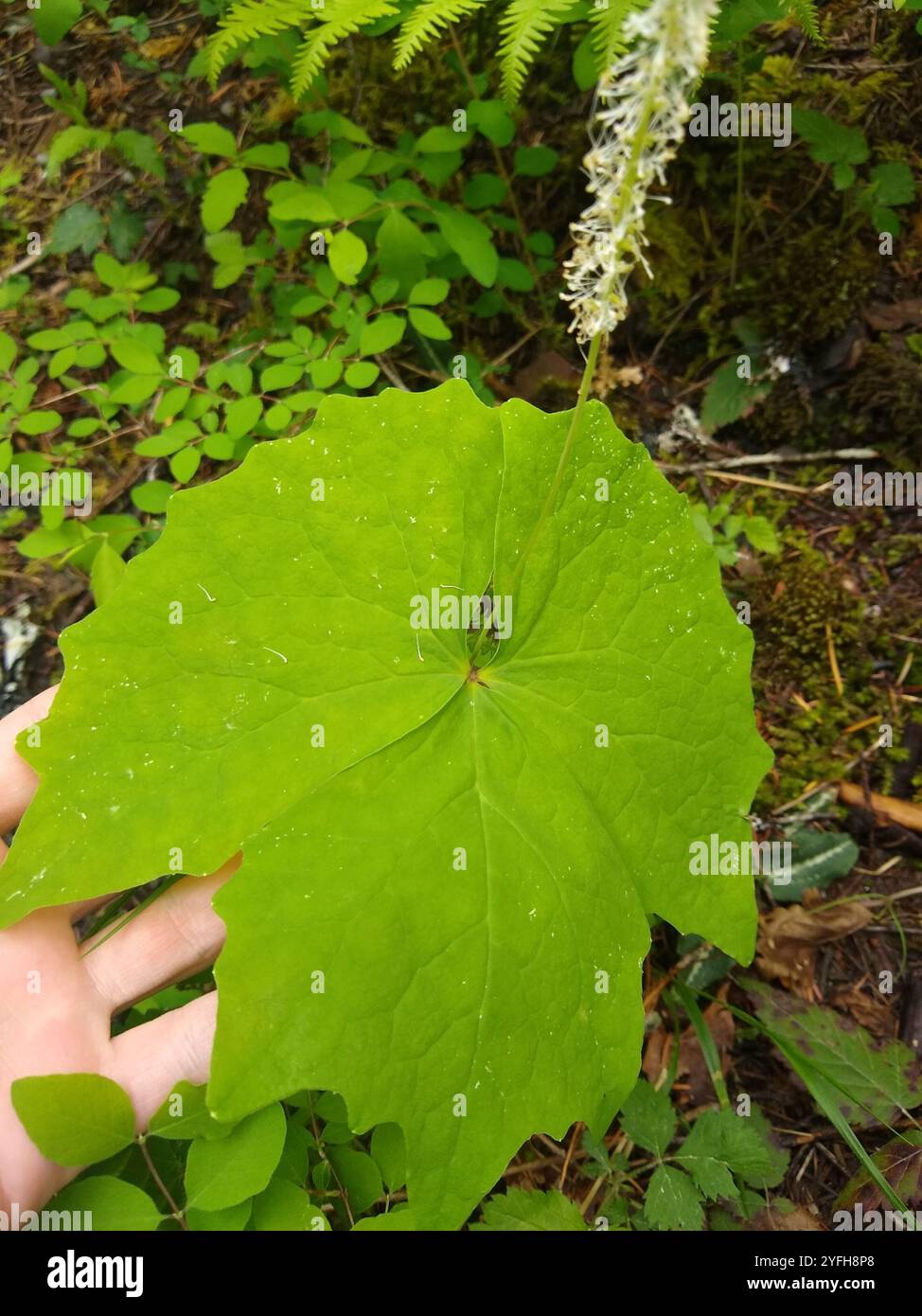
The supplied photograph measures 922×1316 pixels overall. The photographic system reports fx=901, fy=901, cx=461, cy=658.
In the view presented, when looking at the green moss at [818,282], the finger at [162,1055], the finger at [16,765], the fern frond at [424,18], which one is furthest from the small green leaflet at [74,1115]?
the green moss at [818,282]

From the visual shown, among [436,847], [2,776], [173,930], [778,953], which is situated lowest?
[778,953]

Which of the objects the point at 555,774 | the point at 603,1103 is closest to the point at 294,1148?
the point at 603,1103

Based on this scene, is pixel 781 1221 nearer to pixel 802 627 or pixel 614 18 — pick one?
pixel 802 627

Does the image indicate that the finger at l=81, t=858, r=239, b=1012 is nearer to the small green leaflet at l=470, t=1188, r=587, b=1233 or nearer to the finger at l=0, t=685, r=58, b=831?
the finger at l=0, t=685, r=58, b=831

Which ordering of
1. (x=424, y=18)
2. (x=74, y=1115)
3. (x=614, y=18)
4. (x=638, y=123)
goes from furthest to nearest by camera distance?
(x=424, y=18), (x=614, y=18), (x=74, y=1115), (x=638, y=123)

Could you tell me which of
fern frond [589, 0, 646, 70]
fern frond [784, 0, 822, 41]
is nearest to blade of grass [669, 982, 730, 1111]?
fern frond [589, 0, 646, 70]

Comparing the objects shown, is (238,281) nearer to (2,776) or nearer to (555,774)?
(2,776)

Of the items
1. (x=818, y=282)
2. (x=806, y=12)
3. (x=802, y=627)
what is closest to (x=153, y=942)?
(x=802, y=627)
